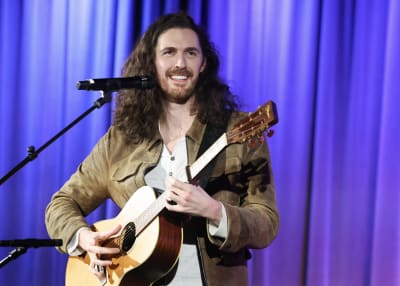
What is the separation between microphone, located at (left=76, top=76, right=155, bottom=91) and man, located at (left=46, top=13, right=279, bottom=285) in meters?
0.29

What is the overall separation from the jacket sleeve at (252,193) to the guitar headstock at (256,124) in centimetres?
24

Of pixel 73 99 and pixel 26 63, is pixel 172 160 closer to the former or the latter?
pixel 73 99

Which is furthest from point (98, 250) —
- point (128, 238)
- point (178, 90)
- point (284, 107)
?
point (284, 107)

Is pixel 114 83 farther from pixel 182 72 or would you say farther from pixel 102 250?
pixel 102 250

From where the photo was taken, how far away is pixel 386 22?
2.79m

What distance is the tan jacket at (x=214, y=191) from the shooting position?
6.37 feet

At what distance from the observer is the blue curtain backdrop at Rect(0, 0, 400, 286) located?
109 inches

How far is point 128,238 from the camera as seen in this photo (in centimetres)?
205

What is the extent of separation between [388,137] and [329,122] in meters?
0.28

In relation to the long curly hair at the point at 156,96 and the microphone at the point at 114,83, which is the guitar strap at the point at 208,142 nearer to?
the long curly hair at the point at 156,96

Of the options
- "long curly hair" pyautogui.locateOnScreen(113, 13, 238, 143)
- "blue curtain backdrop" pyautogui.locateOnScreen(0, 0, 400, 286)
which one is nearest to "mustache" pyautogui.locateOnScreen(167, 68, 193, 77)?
"long curly hair" pyautogui.locateOnScreen(113, 13, 238, 143)

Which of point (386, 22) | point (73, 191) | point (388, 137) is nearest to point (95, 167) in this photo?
point (73, 191)

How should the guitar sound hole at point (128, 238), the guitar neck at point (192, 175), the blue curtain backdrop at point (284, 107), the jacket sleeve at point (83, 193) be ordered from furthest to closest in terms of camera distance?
the blue curtain backdrop at point (284, 107), the jacket sleeve at point (83, 193), the guitar sound hole at point (128, 238), the guitar neck at point (192, 175)

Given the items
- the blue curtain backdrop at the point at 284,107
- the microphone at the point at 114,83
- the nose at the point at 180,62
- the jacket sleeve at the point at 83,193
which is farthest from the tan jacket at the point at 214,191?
the blue curtain backdrop at the point at 284,107
